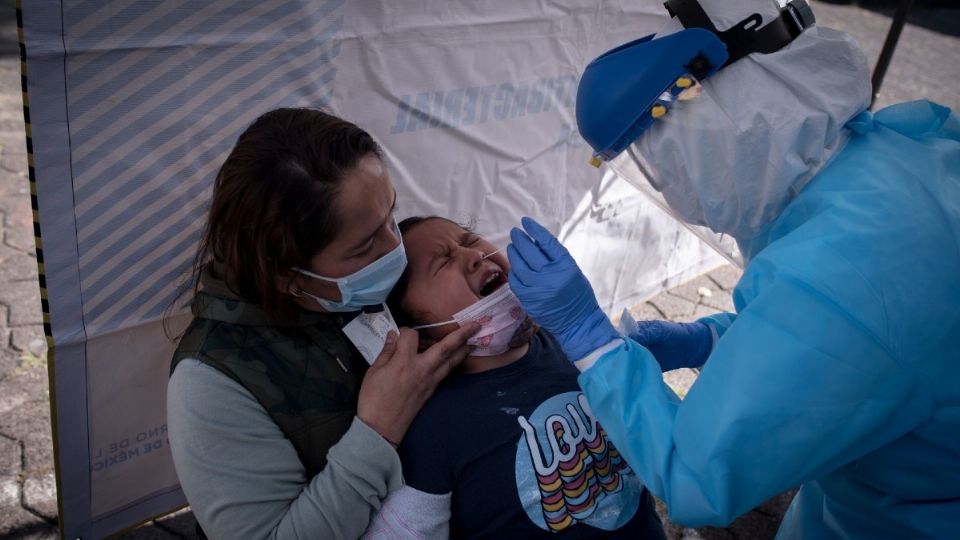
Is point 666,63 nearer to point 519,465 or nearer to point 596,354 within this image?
point 596,354

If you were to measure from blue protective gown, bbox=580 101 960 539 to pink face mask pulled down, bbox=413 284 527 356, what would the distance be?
15.7 inches

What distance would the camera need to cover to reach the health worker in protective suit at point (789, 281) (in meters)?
1.29

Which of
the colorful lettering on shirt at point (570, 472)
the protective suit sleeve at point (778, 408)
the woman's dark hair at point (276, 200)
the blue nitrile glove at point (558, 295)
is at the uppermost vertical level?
the woman's dark hair at point (276, 200)

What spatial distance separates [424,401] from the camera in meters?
1.79

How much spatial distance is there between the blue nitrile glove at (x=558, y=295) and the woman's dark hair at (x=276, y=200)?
432mm

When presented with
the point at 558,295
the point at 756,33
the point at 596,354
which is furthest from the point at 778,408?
the point at 756,33

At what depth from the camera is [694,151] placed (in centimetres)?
160

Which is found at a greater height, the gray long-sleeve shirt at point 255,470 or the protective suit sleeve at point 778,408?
the gray long-sleeve shirt at point 255,470

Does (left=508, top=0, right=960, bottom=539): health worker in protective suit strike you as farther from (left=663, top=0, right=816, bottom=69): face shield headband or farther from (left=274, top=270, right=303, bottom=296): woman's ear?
(left=274, top=270, right=303, bottom=296): woman's ear

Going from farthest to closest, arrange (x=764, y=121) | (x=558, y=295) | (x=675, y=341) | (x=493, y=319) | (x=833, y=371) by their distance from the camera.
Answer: (x=675, y=341) < (x=493, y=319) < (x=558, y=295) < (x=764, y=121) < (x=833, y=371)

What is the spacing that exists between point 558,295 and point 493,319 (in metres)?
0.28

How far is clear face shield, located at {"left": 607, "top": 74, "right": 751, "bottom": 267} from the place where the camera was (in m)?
1.58

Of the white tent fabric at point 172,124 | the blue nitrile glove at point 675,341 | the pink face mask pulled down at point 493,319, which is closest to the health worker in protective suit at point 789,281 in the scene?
the pink face mask pulled down at point 493,319

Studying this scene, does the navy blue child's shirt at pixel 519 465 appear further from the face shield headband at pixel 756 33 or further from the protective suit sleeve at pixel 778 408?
the face shield headband at pixel 756 33
